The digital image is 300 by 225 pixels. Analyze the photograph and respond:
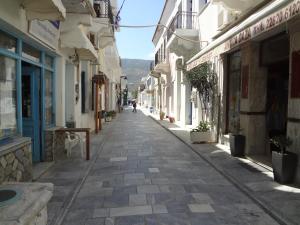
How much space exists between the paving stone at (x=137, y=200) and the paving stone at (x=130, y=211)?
0.63 feet

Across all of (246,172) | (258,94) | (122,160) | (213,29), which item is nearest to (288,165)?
(246,172)

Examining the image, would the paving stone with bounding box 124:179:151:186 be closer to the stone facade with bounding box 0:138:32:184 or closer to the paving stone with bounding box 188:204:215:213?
the paving stone with bounding box 188:204:215:213

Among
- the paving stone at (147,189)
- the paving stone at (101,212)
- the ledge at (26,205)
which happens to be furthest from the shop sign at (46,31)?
the ledge at (26,205)

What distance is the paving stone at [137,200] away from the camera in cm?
563

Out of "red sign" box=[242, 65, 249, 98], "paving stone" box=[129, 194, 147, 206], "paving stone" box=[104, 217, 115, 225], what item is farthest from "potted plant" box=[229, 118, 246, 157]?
"paving stone" box=[104, 217, 115, 225]

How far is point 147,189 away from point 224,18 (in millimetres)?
7937

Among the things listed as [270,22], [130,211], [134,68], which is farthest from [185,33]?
[134,68]

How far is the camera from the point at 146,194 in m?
6.12

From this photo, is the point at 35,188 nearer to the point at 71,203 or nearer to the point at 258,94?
the point at 71,203

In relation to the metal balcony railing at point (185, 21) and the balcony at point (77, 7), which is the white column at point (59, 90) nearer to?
the balcony at point (77, 7)

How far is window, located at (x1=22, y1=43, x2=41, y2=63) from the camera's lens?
742 centimetres

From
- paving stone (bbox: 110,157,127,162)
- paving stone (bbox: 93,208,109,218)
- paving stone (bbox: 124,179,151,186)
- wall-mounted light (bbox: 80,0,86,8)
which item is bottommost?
paving stone (bbox: 93,208,109,218)

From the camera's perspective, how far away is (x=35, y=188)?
12.8ft

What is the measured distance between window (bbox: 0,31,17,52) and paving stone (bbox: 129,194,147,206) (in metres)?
3.28
